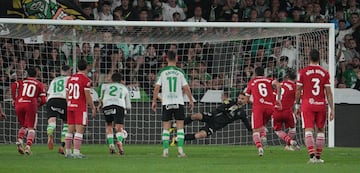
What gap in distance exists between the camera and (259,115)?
72.5 feet

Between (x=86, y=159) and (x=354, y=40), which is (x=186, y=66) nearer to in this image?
(x=354, y=40)

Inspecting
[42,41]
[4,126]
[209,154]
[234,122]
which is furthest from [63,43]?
[209,154]

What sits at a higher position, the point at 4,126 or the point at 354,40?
the point at 354,40

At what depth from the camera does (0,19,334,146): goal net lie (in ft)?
89.0

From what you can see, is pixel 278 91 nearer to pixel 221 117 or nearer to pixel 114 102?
pixel 114 102

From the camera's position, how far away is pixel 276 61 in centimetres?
2766

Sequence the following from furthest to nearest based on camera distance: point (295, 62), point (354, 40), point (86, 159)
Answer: point (354, 40)
point (295, 62)
point (86, 159)

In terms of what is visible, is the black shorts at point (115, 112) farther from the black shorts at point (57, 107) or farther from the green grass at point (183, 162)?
the black shorts at point (57, 107)

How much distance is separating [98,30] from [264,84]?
650 centimetres

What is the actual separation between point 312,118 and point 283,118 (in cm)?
567

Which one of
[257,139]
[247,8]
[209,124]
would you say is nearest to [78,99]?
[257,139]

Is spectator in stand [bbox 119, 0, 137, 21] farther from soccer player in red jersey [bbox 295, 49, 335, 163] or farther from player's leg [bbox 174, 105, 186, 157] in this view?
soccer player in red jersey [bbox 295, 49, 335, 163]

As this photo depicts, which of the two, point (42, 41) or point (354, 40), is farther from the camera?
point (354, 40)

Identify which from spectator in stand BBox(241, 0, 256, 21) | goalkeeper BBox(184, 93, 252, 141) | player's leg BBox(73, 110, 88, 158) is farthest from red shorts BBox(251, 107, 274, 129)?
spectator in stand BBox(241, 0, 256, 21)
